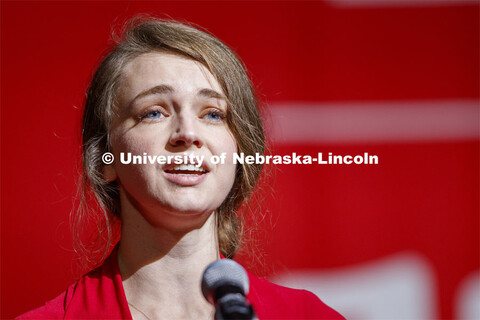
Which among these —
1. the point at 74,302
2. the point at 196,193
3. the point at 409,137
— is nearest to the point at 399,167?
the point at 409,137

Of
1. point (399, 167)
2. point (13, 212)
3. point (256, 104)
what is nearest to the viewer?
point (256, 104)

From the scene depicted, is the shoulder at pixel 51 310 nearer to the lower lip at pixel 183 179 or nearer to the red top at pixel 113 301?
the red top at pixel 113 301

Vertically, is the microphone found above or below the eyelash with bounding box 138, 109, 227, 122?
below

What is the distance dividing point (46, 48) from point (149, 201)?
1.06 meters

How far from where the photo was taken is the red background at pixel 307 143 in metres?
1.98

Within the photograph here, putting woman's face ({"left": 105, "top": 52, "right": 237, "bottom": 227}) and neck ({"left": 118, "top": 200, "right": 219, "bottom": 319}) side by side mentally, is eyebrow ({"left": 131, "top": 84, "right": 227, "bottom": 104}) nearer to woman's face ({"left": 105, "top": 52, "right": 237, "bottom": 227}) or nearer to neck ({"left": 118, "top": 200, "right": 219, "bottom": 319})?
woman's face ({"left": 105, "top": 52, "right": 237, "bottom": 227})

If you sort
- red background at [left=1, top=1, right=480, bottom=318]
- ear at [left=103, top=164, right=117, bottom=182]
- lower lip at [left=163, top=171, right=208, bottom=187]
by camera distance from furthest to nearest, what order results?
red background at [left=1, top=1, right=480, bottom=318] < ear at [left=103, top=164, right=117, bottom=182] < lower lip at [left=163, top=171, right=208, bottom=187]

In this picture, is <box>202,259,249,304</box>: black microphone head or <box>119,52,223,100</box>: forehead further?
<box>119,52,223,100</box>: forehead

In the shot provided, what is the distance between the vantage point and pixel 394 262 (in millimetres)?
2064

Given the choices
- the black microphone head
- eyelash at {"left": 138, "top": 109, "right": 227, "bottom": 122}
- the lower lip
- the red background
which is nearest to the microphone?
the black microphone head

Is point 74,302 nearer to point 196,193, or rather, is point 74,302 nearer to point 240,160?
point 196,193

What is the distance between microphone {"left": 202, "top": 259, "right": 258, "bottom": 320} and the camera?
74 cm

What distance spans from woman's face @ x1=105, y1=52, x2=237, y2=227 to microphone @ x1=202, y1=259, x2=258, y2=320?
0.35 meters

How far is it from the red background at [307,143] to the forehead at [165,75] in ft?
2.34
